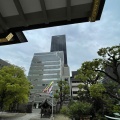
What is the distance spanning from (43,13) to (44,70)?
95141mm

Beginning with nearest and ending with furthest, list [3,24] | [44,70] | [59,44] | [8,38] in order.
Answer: [3,24] < [8,38] < [44,70] < [59,44]

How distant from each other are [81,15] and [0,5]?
198 cm

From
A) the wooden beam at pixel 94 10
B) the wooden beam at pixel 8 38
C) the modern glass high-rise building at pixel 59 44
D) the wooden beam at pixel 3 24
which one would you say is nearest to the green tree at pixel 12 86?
the wooden beam at pixel 8 38

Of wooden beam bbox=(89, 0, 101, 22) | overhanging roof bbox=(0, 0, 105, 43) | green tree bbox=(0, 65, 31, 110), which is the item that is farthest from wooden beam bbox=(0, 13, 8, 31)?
green tree bbox=(0, 65, 31, 110)

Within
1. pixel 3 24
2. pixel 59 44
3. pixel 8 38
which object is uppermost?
pixel 59 44

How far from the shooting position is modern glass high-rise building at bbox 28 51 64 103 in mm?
93812

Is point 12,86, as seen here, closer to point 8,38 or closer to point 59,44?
point 8,38

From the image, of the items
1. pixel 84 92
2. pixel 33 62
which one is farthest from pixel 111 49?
pixel 33 62

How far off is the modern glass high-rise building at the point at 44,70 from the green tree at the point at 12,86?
61.1 meters

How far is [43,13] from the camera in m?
4.03

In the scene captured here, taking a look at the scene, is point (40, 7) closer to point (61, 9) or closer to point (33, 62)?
point (61, 9)

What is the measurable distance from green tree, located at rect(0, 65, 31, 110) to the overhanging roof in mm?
24325

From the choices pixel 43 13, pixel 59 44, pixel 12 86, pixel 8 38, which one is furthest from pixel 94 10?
pixel 59 44

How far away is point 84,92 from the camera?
2567 cm
